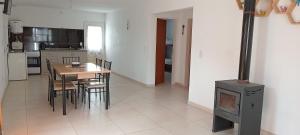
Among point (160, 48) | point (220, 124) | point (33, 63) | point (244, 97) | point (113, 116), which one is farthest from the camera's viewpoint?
point (33, 63)

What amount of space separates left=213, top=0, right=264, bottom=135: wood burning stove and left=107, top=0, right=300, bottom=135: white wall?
0.29 m

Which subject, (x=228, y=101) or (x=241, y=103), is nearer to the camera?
(x=241, y=103)

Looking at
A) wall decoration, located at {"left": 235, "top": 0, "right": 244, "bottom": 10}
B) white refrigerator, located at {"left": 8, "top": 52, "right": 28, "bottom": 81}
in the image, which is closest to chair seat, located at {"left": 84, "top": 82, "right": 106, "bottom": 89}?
wall decoration, located at {"left": 235, "top": 0, "right": 244, "bottom": 10}

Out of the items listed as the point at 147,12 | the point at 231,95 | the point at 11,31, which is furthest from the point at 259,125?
the point at 11,31

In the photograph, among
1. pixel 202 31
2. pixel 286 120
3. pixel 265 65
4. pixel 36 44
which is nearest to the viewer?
pixel 286 120

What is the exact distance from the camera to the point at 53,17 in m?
8.14

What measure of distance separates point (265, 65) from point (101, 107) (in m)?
2.81

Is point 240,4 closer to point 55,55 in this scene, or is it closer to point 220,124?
point 220,124

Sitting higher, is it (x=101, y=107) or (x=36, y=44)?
(x=36, y=44)

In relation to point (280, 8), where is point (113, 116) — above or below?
below

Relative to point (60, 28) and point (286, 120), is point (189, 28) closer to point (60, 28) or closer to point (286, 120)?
point (286, 120)

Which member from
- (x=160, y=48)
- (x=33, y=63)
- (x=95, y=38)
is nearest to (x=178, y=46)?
(x=160, y=48)

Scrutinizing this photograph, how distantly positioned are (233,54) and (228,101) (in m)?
0.92

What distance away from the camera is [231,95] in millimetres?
2881
